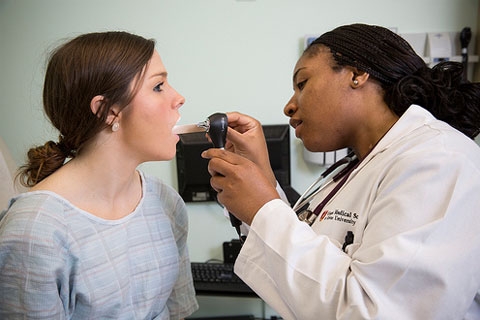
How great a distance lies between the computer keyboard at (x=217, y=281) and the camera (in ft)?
5.63

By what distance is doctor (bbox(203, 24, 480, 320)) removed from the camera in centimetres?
68

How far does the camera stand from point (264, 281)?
0.86 meters

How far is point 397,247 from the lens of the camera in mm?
685

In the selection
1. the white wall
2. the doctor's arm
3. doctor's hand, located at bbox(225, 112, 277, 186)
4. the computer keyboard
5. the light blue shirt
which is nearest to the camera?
the doctor's arm

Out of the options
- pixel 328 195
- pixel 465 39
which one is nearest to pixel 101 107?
pixel 328 195

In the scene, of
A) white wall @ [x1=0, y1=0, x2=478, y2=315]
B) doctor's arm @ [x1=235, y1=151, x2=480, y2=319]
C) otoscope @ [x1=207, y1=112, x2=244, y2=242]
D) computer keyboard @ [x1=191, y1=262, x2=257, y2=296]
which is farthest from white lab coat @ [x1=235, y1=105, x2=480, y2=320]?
white wall @ [x1=0, y1=0, x2=478, y2=315]

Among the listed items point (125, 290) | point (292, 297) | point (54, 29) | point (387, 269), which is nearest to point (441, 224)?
point (387, 269)

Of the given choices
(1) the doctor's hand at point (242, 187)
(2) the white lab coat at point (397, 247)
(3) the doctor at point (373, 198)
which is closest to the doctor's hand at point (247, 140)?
(3) the doctor at point (373, 198)

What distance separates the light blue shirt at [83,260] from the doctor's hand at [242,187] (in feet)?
1.00

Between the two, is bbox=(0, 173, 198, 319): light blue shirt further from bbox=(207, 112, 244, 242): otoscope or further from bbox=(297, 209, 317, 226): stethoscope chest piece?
bbox=(297, 209, 317, 226): stethoscope chest piece

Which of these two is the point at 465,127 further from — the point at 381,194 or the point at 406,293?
the point at 406,293

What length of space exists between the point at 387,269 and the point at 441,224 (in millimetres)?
120

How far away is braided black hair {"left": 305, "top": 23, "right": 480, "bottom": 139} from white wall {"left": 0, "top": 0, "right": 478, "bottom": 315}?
0.94 metres

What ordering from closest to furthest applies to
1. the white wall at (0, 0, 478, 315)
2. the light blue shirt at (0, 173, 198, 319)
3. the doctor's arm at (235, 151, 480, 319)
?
the doctor's arm at (235, 151, 480, 319) < the light blue shirt at (0, 173, 198, 319) < the white wall at (0, 0, 478, 315)
